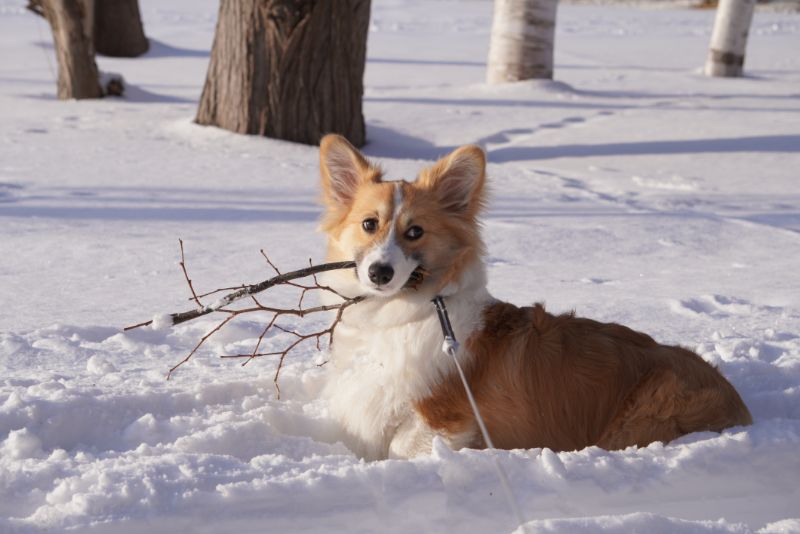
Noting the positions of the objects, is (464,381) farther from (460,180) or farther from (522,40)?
(522,40)

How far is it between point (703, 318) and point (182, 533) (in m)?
3.11

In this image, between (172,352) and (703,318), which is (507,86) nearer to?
(703,318)

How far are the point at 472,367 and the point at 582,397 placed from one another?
0.41 meters

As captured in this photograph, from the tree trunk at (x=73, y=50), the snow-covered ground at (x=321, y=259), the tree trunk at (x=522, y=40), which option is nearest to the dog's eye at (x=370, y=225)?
the snow-covered ground at (x=321, y=259)

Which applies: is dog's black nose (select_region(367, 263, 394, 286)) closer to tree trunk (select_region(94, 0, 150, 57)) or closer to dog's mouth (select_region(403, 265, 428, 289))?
dog's mouth (select_region(403, 265, 428, 289))

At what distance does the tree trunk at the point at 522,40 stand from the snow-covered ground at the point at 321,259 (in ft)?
1.29

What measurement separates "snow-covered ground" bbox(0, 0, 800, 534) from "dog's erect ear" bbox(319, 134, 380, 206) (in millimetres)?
818

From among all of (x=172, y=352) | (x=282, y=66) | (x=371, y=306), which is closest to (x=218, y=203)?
(x=282, y=66)

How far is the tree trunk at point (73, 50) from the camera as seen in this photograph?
980 centimetres

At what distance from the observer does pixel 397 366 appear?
3.27m

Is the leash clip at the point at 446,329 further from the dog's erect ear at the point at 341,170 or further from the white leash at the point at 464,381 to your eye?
the dog's erect ear at the point at 341,170

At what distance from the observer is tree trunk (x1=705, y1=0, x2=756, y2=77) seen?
13.6m

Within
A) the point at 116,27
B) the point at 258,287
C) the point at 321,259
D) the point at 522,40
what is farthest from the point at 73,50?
the point at 258,287

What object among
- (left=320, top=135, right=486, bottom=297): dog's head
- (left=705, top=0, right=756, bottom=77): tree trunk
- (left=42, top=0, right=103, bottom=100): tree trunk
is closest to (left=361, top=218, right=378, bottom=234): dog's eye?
(left=320, top=135, right=486, bottom=297): dog's head
